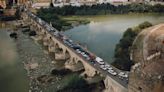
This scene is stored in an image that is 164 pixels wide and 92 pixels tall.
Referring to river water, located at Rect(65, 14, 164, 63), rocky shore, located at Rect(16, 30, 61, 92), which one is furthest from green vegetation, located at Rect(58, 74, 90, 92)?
river water, located at Rect(65, 14, 164, 63)

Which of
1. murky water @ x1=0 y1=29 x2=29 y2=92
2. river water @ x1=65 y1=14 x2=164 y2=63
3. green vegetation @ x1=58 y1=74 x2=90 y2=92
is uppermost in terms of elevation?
river water @ x1=65 y1=14 x2=164 y2=63

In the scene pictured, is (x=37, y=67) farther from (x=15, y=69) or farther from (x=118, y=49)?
(x=118, y=49)

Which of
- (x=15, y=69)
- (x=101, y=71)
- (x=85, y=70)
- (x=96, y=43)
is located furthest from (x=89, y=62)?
(x=96, y=43)

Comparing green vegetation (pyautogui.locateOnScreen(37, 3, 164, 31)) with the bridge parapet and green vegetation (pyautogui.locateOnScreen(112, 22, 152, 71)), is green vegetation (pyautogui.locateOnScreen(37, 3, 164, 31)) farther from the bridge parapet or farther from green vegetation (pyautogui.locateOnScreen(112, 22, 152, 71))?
green vegetation (pyautogui.locateOnScreen(112, 22, 152, 71))

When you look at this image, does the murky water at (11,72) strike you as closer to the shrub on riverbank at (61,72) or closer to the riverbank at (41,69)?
the riverbank at (41,69)

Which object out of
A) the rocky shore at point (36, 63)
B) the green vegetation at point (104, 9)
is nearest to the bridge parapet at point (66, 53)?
the rocky shore at point (36, 63)

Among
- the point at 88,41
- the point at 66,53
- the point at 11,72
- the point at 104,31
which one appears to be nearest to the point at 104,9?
the point at 104,31
